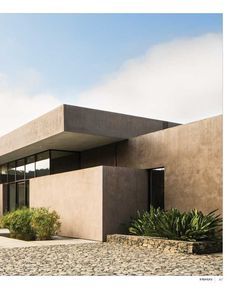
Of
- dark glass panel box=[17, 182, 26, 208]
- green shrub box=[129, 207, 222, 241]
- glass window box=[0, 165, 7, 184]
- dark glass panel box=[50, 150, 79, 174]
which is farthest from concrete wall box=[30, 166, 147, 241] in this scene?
glass window box=[0, 165, 7, 184]

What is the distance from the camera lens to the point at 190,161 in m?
13.9

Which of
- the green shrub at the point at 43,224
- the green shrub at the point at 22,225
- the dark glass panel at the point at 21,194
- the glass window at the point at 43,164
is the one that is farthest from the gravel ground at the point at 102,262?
the dark glass panel at the point at 21,194

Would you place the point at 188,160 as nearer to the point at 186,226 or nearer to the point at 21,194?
the point at 186,226

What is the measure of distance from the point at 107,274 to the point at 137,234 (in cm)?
531

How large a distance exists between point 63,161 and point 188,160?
745 cm

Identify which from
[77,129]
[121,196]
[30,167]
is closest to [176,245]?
[121,196]

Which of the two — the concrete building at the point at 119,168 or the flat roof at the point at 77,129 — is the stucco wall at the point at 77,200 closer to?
the concrete building at the point at 119,168

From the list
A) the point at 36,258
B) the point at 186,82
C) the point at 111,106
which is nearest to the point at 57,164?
the point at 111,106

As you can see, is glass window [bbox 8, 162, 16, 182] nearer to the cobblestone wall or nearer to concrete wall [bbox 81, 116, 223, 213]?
concrete wall [bbox 81, 116, 223, 213]

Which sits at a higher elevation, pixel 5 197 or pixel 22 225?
pixel 5 197

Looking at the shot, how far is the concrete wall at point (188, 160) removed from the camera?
1304 centimetres

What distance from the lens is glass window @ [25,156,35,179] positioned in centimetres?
2136
